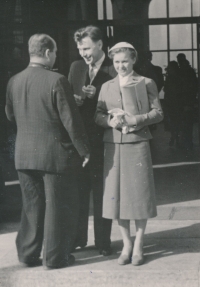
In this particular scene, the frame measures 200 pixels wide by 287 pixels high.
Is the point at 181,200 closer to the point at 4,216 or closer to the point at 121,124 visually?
the point at 4,216

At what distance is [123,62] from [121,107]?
33 centimetres

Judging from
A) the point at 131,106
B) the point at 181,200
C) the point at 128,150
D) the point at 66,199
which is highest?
the point at 131,106

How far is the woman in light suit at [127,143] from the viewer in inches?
165

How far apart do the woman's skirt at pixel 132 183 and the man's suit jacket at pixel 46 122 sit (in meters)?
0.34

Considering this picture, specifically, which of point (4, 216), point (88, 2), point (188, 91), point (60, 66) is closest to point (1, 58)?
point (60, 66)

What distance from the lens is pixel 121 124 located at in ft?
13.7

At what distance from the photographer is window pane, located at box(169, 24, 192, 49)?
10195 mm

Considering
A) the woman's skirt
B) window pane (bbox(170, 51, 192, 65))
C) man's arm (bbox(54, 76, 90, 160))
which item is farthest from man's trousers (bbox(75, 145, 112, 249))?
window pane (bbox(170, 51, 192, 65))

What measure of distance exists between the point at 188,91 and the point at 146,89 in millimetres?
6564

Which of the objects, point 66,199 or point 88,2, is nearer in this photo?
point 66,199

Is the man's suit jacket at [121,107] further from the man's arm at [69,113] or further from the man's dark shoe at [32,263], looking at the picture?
the man's dark shoe at [32,263]

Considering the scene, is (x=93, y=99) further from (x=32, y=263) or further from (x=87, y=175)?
(x=32, y=263)

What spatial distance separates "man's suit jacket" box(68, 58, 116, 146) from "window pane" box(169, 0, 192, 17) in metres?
5.62

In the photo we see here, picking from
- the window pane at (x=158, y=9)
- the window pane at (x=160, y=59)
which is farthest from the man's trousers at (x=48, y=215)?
the window pane at (x=160, y=59)
